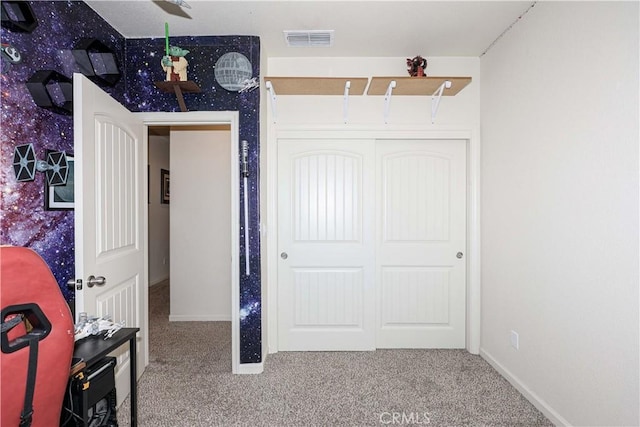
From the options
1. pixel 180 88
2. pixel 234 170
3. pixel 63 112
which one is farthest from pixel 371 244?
pixel 63 112

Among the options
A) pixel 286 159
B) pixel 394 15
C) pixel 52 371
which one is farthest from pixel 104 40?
pixel 52 371

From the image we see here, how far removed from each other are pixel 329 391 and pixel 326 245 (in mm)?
1138

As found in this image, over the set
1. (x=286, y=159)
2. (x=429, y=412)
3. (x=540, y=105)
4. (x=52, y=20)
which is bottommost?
(x=429, y=412)

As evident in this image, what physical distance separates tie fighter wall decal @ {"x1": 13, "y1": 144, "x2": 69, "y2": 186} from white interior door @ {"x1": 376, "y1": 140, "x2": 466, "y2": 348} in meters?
2.21

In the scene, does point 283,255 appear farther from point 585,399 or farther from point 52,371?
point 585,399

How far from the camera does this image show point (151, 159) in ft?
17.8

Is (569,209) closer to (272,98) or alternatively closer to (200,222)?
(272,98)

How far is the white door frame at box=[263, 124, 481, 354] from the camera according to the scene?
293cm

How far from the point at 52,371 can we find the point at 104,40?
213cm

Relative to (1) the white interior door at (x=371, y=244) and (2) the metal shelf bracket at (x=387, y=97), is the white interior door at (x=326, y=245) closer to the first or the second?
(1) the white interior door at (x=371, y=244)

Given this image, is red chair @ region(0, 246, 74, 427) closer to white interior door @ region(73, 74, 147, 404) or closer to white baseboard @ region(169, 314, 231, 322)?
white interior door @ region(73, 74, 147, 404)

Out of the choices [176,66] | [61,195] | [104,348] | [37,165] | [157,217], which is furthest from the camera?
[157,217]

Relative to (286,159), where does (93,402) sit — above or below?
below

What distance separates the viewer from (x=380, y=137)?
296 cm
